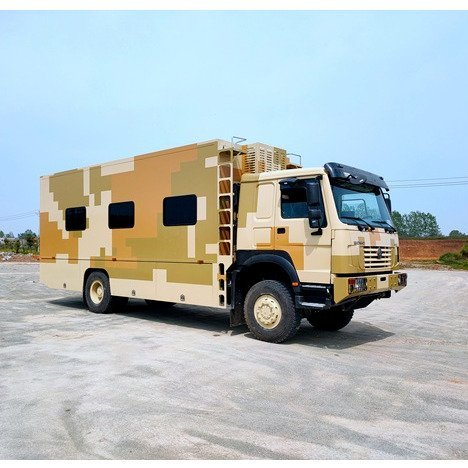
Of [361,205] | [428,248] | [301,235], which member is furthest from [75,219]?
[428,248]

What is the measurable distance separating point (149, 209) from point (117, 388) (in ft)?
16.8

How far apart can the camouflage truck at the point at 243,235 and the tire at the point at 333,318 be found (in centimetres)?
2

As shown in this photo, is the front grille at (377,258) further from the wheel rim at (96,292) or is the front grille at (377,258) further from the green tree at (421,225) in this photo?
the green tree at (421,225)

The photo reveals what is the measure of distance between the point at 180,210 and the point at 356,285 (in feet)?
12.5

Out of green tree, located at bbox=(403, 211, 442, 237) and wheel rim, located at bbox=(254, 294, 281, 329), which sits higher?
green tree, located at bbox=(403, 211, 442, 237)

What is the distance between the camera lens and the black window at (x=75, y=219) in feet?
37.1

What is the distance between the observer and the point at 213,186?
8547 mm

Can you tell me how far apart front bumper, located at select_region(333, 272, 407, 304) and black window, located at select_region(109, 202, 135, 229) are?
16.4 ft

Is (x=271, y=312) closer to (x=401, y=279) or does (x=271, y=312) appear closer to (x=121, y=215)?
(x=401, y=279)

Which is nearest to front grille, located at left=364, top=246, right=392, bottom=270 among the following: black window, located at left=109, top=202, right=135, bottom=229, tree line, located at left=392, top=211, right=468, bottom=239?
black window, located at left=109, top=202, right=135, bottom=229

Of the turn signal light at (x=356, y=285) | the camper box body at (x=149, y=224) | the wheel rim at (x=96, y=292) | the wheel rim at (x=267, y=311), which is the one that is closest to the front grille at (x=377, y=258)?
the turn signal light at (x=356, y=285)

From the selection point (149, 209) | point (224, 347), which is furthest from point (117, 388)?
point (149, 209)

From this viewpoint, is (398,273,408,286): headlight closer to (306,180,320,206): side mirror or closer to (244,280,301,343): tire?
(244,280,301,343): tire

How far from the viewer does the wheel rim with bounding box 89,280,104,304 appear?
36.6ft
